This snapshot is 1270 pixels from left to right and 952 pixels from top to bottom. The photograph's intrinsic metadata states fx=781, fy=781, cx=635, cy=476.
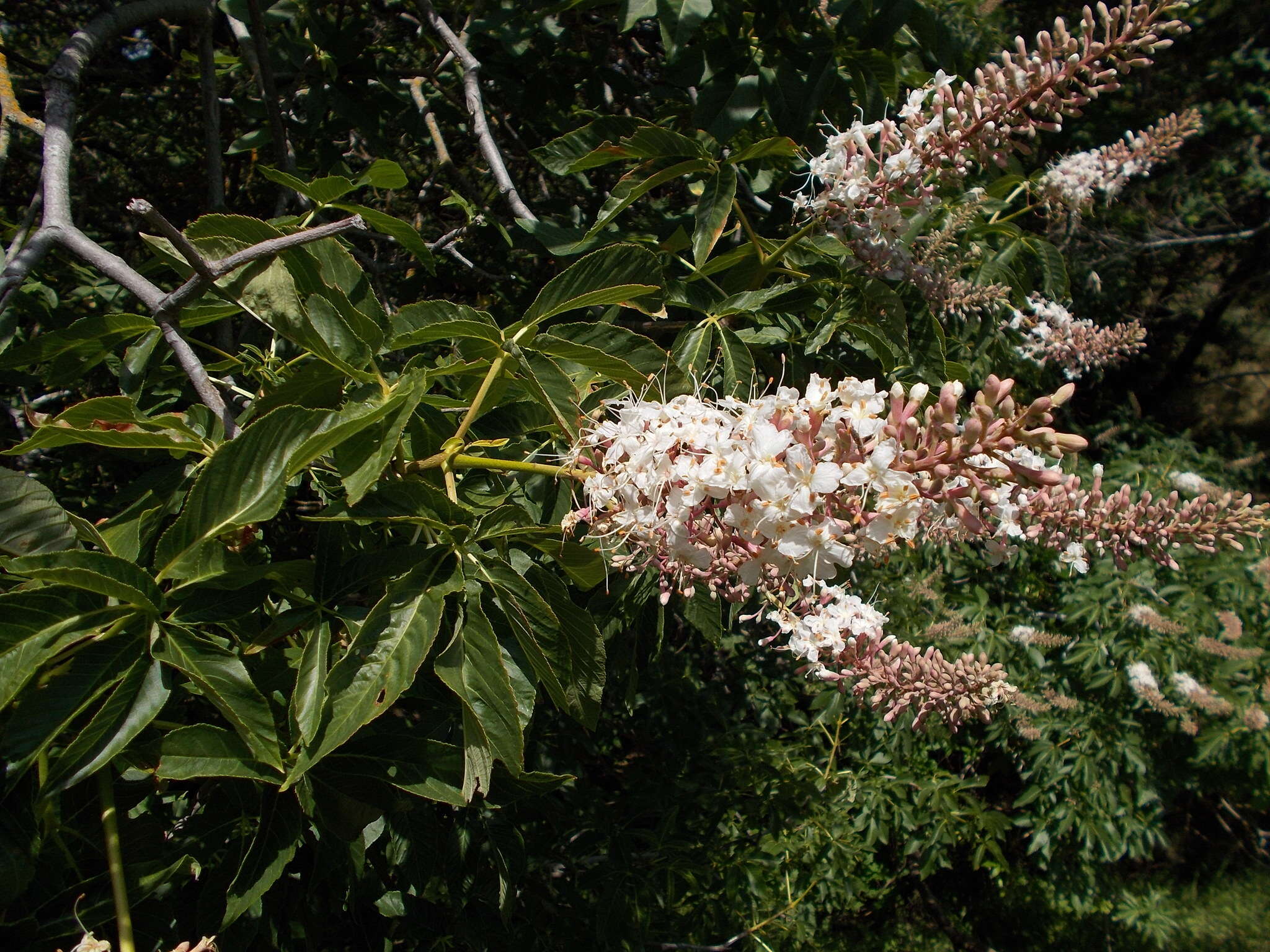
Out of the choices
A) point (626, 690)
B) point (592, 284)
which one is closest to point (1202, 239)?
point (626, 690)

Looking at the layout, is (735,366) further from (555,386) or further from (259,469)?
(259,469)

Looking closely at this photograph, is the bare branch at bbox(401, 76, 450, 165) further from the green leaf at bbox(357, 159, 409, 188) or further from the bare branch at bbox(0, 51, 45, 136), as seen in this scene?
the bare branch at bbox(0, 51, 45, 136)

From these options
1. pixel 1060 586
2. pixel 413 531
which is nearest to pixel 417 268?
pixel 413 531

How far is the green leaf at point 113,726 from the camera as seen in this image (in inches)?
37.8

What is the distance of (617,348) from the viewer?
130 cm

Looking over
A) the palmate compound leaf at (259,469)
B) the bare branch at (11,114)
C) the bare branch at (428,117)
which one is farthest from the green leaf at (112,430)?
the bare branch at (428,117)

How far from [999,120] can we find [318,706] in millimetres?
1508

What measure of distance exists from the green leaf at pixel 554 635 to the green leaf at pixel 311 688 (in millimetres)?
248

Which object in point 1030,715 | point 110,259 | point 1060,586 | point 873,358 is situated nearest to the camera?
point 110,259

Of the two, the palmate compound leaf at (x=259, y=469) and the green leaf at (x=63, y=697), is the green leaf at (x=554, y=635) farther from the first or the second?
the green leaf at (x=63, y=697)

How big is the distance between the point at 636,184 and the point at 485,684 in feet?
3.37

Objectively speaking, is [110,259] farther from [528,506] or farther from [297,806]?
[297,806]

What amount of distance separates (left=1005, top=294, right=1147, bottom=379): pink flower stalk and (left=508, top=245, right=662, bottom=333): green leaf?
5.04ft

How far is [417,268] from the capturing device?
265cm
